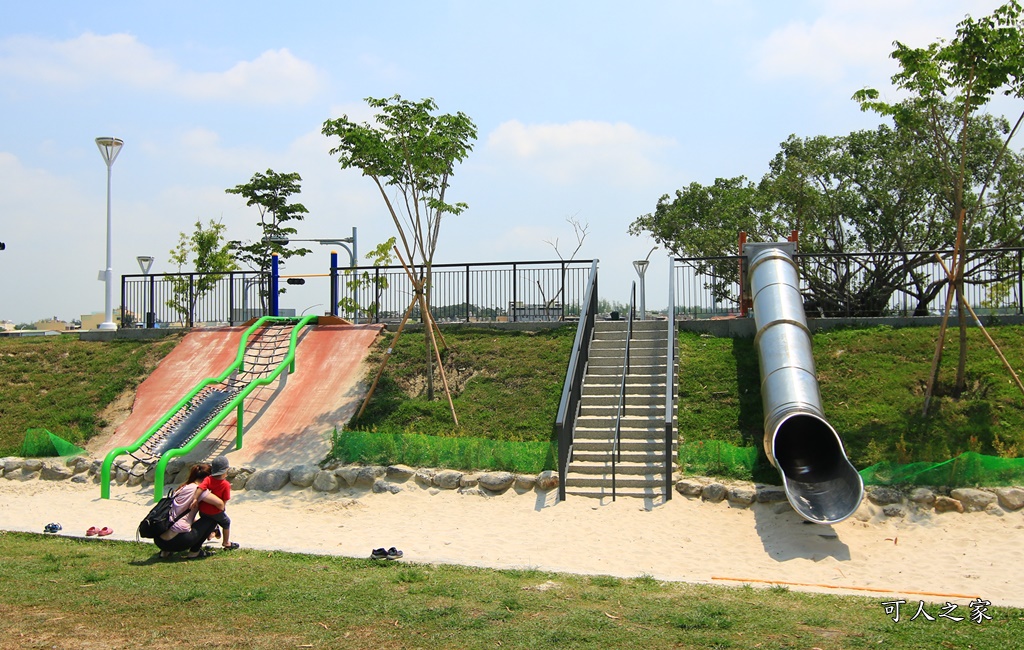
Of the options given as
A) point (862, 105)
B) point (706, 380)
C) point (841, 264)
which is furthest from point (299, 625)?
point (841, 264)

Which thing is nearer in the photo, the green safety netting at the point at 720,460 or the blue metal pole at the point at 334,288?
the green safety netting at the point at 720,460

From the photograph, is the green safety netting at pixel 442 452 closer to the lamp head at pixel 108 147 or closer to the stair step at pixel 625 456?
the stair step at pixel 625 456

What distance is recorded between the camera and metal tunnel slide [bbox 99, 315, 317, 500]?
13.7m

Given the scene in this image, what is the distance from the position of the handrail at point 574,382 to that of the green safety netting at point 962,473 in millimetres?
3912

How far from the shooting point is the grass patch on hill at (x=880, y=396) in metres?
12.4

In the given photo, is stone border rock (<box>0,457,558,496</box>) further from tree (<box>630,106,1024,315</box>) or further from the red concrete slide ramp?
tree (<box>630,106,1024,315</box>)

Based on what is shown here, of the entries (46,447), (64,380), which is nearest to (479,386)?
(46,447)

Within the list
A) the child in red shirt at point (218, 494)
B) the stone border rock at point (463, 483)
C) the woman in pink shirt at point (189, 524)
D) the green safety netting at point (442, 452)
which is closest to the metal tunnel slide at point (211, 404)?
the stone border rock at point (463, 483)

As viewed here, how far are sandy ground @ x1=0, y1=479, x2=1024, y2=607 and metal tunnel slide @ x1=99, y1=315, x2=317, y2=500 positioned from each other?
0.87 m

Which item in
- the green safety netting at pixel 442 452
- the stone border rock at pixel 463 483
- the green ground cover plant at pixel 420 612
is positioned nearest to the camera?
the green ground cover plant at pixel 420 612

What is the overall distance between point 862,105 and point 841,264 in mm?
5589

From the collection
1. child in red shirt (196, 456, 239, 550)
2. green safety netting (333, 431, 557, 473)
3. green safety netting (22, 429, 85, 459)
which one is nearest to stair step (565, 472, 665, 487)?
green safety netting (333, 431, 557, 473)

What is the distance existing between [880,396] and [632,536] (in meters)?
5.39

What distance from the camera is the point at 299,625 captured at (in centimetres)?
641
